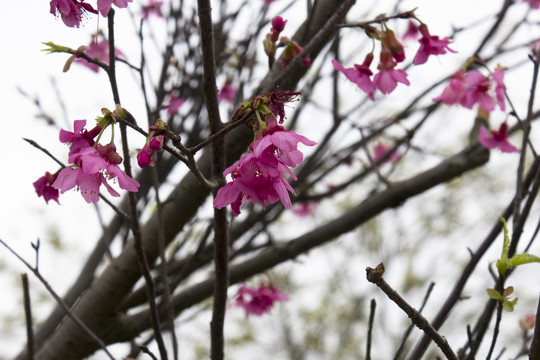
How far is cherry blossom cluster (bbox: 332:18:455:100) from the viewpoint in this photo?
1.18 meters

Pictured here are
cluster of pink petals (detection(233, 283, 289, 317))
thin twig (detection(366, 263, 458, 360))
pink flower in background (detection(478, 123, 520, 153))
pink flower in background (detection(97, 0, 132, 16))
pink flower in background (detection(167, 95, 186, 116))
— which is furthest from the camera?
pink flower in background (detection(167, 95, 186, 116))

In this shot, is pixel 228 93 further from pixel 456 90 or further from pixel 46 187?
pixel 46 187

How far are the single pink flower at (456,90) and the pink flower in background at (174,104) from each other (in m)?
1.15

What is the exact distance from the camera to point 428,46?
1275 millimetres

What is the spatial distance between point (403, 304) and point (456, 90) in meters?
1.13

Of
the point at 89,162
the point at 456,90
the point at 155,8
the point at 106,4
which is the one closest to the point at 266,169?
the point at 89,162

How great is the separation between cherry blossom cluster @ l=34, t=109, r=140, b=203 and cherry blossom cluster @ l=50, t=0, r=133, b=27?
213 mm

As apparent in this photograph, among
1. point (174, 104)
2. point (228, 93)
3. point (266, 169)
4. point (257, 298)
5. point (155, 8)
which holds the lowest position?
point (266, 169)

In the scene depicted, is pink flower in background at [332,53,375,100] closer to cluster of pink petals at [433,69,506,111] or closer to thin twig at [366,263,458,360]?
cluster of pink petals at [433,69,506,111]

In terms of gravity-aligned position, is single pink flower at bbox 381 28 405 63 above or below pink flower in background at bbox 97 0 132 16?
above

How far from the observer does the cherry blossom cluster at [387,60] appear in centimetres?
118

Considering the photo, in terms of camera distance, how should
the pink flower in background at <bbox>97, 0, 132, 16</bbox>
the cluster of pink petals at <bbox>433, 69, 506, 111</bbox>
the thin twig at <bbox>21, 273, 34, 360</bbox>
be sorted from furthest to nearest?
the cluster of pink petals at <bbox>433, 69, 506, 111</bbox>, the thin twig at <bbox>21, 273, 34, 360</bbox>, the pink flower in background at <bbox>97, 0, 132, 16</bbox>

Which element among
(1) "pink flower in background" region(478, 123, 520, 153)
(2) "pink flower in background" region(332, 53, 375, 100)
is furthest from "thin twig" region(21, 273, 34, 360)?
(1) "pink flower in background" region(478, 123, 520, 153)

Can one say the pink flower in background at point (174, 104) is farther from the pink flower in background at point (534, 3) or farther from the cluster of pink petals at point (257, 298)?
the pink flower in background at point (534, 3)
